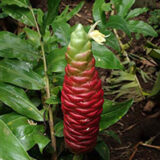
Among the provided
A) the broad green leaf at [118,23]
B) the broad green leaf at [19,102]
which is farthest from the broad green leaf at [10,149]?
the broad green leaf at [118,23]

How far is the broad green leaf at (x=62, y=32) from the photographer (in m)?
1.37

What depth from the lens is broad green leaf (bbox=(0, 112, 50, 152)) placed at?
1.16 metres

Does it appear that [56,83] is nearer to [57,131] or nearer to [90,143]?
[57,131]

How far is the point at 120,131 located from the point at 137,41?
3.92 ft

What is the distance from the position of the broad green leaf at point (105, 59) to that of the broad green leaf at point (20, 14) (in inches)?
17.4

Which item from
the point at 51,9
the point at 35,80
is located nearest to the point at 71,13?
the point at 51,9

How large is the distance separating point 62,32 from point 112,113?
0.52 m

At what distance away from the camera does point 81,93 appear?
888 mm

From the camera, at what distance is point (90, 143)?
3.52 ft

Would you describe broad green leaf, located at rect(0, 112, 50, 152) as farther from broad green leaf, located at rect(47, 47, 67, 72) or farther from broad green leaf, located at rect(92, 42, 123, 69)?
broad green leaf, located at rect(92, 42, 123, 69)

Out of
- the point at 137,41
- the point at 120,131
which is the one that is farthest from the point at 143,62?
the point at 120,131

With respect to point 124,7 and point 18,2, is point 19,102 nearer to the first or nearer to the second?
point 18,2

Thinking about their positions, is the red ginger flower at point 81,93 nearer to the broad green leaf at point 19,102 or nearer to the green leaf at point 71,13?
the broad green leaf at point 19,102

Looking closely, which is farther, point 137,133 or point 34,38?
point 137,133
